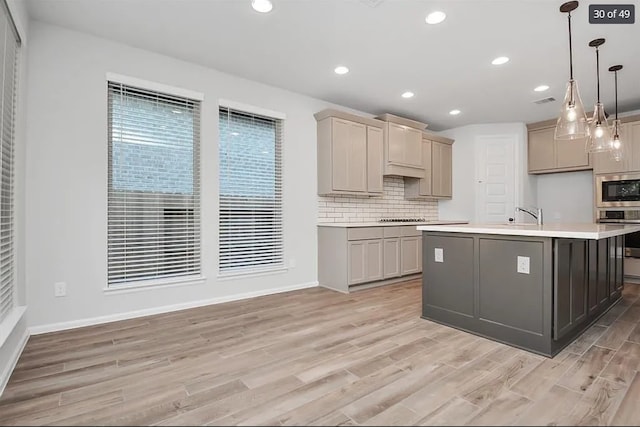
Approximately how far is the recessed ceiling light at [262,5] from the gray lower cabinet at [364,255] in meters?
2.60

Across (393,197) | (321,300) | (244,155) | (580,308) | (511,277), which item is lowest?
(321,300)

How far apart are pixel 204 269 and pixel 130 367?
5.14ft

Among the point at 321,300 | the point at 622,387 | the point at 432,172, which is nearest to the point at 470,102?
the point at 432,172

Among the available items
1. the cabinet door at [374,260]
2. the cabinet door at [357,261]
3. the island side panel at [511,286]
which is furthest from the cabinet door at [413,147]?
the island side panel at [511,286]

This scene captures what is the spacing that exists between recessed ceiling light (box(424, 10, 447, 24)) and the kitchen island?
5.91 feet

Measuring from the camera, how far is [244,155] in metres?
4.09

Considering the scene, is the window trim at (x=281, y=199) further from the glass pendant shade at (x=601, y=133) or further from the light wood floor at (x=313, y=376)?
the glass pendant shade at (x=601, y=133)

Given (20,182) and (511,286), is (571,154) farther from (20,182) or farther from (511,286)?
(20,182)

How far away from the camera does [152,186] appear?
11.1ft

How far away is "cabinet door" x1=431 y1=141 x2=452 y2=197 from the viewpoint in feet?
19.6

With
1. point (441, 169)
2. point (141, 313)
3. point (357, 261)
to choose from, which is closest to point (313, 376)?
point (141, 313)

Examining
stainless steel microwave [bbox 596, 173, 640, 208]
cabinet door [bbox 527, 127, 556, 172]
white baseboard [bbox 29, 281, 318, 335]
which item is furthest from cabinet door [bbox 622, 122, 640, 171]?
white baseboard [bbox 29, 281, 318, 335]

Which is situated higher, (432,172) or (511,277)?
(432,172)

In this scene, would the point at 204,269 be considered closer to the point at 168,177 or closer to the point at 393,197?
the point at 168,177
